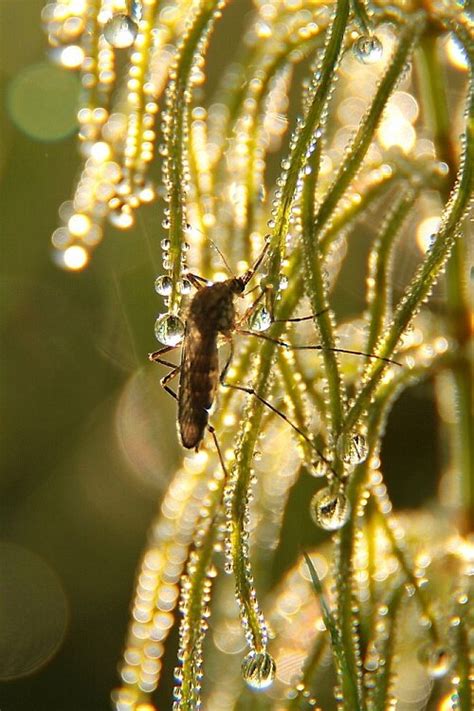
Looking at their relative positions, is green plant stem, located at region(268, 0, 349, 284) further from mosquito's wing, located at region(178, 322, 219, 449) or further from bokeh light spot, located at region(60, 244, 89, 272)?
mosquito's wing, located at region(178, 322, 219, 449)

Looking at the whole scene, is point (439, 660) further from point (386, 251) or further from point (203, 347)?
point (203, 347)

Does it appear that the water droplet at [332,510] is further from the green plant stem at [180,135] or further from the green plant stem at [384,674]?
the green plant stem at [180,135]

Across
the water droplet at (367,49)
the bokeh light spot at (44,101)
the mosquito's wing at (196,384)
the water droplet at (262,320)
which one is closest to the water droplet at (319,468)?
the water droplet at (262,320)

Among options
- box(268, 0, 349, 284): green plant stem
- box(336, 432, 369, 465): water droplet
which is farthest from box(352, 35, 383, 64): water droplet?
box(336, 432, 369, 465): water droplet

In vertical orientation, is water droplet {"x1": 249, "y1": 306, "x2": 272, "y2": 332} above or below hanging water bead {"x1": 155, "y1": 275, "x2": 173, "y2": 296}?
above

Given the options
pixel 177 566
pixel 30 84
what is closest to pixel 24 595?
pixel 30 84

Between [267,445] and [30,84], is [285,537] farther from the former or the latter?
[30,84]
